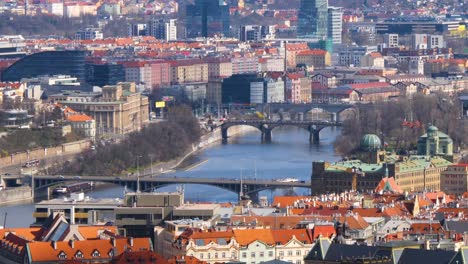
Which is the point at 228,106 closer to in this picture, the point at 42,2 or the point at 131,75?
the point at 131,75

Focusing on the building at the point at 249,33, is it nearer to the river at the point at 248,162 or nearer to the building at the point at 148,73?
the building at the point at 148,73

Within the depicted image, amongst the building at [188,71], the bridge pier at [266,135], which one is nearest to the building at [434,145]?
the bridge pier at [266,135]

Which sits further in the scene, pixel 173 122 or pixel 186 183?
pixel 173 122

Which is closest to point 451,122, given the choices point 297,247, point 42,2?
point 297,247

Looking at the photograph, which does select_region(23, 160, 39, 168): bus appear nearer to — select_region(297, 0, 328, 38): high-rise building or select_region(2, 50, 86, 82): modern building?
select_region(2, 50, 86, 82): modern building

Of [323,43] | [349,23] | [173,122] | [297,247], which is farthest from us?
[349,23]

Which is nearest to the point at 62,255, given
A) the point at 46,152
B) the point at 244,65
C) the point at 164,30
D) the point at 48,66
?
the point at 46,152
